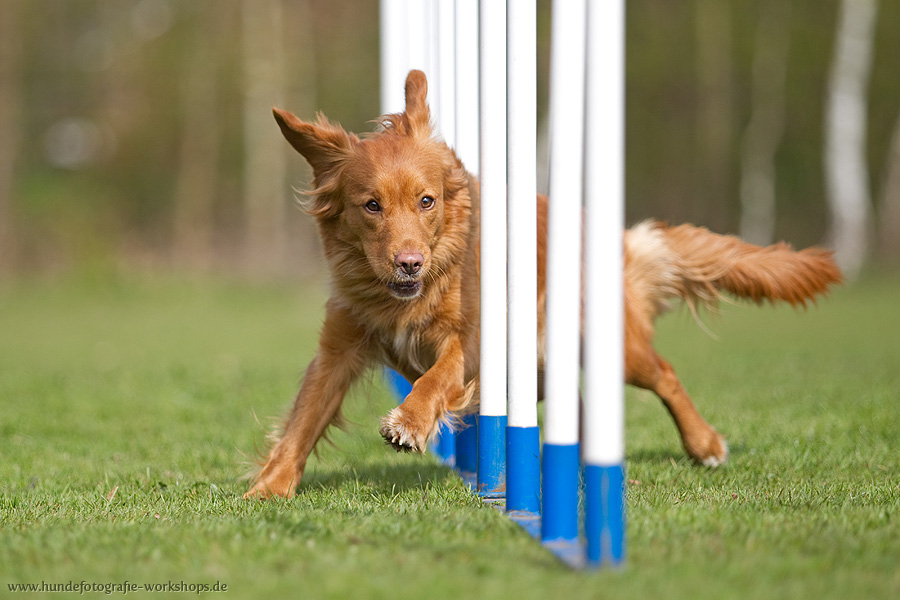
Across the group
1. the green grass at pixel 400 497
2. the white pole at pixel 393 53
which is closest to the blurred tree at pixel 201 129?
the green grass at pixel 400 497

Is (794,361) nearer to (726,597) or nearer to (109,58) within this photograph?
(726,597)

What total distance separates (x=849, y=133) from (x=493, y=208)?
18.1 m

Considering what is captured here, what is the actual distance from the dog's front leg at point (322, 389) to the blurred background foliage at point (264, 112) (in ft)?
57.8

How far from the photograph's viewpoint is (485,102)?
3.33 m

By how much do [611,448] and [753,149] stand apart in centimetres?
2247

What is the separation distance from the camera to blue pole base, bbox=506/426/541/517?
3010 mm

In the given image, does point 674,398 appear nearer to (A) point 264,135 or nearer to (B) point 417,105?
(B) point 417,105

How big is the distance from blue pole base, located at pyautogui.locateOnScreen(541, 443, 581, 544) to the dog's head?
1.29 meters

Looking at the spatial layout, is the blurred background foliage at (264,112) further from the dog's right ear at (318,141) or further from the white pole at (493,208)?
the white pole at (493,208)

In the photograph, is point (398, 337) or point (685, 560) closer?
point (685, 560)

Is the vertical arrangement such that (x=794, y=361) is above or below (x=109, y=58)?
below

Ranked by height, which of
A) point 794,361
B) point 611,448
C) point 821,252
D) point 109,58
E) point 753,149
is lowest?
point 794,361

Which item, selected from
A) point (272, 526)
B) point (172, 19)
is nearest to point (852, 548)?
point (272, 526)

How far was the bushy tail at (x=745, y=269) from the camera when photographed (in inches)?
177
